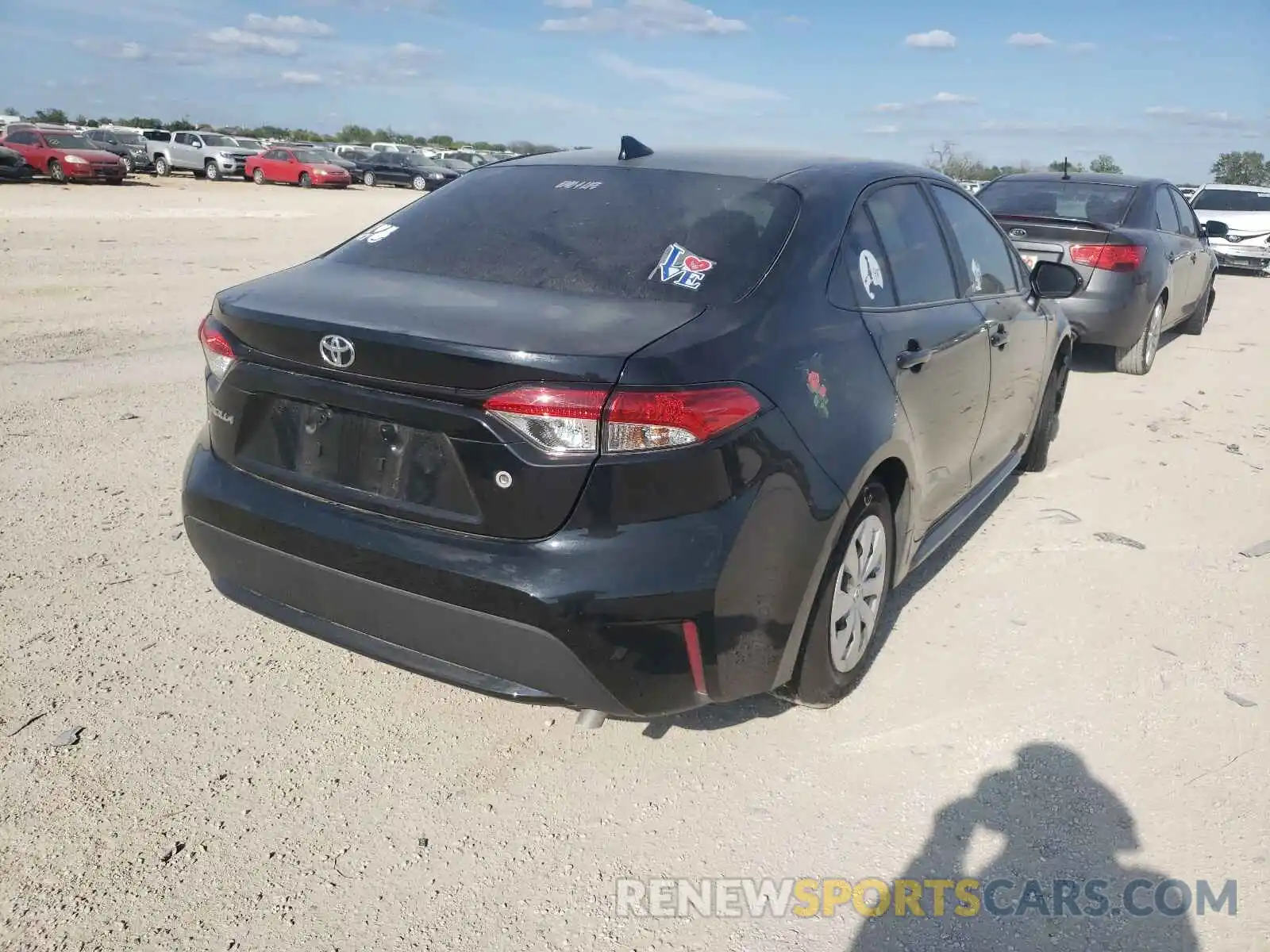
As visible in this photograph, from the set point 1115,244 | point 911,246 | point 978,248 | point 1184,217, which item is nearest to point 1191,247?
point 1184,217

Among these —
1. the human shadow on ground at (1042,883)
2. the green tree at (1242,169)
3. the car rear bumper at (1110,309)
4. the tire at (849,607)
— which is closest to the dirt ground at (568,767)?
the human shadow on ground at (1042,883)

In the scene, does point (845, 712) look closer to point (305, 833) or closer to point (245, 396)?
point (305, 833)

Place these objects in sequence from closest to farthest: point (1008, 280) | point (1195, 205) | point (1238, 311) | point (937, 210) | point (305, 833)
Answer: point (305, 833)
point (937, 210)
point (1008, 280)
point (1238, 311)
point (1195, 205)

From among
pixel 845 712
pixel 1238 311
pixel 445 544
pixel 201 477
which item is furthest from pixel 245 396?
pixel 1238 311

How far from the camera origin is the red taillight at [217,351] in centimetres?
278

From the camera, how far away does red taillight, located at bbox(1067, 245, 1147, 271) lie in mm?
7938

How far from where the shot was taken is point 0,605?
3562 millimetres

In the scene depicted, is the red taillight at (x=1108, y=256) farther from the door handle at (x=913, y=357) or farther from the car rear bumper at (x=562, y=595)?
the car rear bumper at (x=562, y=595)

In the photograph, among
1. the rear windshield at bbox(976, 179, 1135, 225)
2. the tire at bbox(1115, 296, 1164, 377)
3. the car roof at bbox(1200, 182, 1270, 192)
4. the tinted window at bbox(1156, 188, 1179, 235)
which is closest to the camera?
the tire at bbox(1115, 296, 1164, 377)

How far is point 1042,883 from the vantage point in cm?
255

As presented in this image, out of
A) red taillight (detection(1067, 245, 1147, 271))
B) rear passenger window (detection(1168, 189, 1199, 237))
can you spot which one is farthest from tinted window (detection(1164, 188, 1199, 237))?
red taillight (detection(1067, 245, 1147, 271))

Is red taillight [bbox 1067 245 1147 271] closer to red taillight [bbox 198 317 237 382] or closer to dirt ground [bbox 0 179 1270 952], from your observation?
dirt ground [bbox 0 179 1270 952]

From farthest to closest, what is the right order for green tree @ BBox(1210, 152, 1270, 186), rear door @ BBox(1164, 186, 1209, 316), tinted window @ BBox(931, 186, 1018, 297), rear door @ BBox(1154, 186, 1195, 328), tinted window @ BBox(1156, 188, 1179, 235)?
green tree @ BBox(1210, 152, 1270, 186), rear door @ BBox(1164, 186, 1209, 316), tinted window @ BBox(1156, 188, 1179, 235), rear door @ BBox(1154, 186, 1195, 328), tinted window @ BBox(931, 186, 1018, 297)

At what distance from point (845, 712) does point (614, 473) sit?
1.42 m
